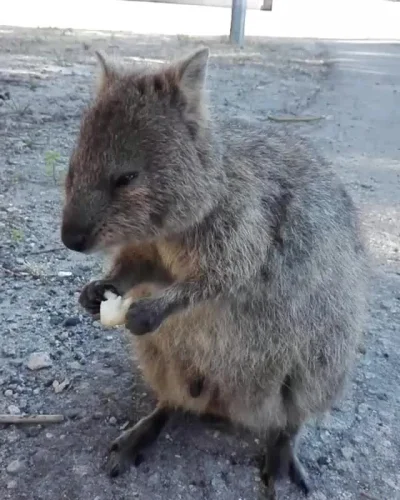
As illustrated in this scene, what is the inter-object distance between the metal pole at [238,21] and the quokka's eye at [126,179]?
333 inches

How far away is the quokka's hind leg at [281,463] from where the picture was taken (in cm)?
232

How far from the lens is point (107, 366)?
9.02ft

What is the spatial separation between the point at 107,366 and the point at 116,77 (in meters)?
1.06

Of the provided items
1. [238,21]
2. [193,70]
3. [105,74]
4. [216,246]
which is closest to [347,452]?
[216,246]

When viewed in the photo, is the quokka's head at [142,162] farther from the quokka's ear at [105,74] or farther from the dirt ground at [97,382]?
the dirt ground at [97,382]

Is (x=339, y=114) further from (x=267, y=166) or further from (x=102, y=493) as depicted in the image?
(x=102, y=493)

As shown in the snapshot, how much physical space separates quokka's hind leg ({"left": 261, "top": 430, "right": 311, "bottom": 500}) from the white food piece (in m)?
0.61

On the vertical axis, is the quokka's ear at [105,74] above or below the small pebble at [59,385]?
above

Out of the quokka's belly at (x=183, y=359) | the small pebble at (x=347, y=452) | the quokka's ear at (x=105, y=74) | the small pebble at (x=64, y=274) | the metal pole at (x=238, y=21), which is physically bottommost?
the metal pole at (x=238, y=21)

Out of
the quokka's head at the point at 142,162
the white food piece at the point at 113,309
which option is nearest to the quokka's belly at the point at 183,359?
the white food piece at the point at 113,309

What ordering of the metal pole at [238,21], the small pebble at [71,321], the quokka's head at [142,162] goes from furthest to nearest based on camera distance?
1. the metal pole at [238,21]
2. the small pebble at [71,321]
3. the quokka's head at [142,162]

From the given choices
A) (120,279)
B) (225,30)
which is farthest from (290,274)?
(225,30)

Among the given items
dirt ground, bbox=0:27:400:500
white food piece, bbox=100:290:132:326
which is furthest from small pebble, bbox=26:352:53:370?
white food piece, bbox=100:290:132:326

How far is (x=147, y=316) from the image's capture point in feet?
6.81
